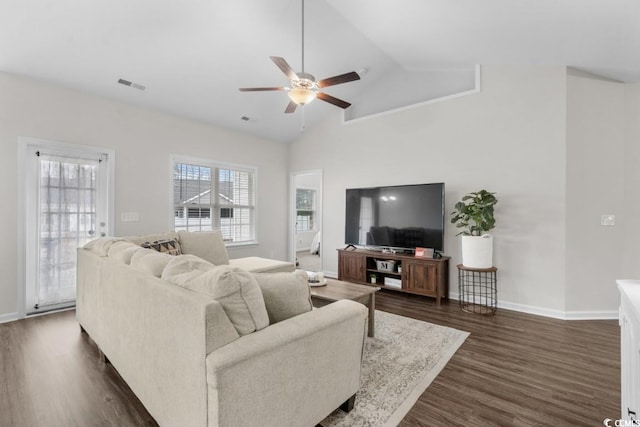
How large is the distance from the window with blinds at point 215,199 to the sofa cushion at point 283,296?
378 cm

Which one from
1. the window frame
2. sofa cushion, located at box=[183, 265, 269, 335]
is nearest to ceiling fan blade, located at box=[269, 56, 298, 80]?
sofa cushion, located at box=[183, 265, 269, 335]

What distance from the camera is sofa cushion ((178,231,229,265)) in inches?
156

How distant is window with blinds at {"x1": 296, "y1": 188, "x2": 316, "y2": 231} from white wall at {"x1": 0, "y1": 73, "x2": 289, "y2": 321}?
275 cm

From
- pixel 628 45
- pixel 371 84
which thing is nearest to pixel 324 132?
pixel 371 84

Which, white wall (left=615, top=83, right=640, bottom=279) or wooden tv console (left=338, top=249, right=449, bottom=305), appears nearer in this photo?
white wall (left=615, top=83, right=640, bottom=279)

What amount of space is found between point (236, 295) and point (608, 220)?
14.3ft

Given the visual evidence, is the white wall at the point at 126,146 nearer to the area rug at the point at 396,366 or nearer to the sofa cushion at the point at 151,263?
the sofa cushion at the point at 151,263

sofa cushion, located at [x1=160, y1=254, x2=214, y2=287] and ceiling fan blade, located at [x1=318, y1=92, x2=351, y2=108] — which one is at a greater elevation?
ceiling fan blade, located at [x1=318, y1=92, x2=351, y2=108]

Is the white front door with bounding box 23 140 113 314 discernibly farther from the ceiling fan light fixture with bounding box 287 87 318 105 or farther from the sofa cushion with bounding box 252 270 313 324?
the sofa cushion with bounding box 252 270 313 324

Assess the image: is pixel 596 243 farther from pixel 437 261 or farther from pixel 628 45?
pixel 628 45

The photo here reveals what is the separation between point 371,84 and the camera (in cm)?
529

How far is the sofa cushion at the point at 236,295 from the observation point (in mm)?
1375

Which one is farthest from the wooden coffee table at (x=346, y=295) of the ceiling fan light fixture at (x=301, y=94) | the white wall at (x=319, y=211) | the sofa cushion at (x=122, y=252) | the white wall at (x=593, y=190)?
the white wall at (x=319, y=211)

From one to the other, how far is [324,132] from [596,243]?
14.4 feet
